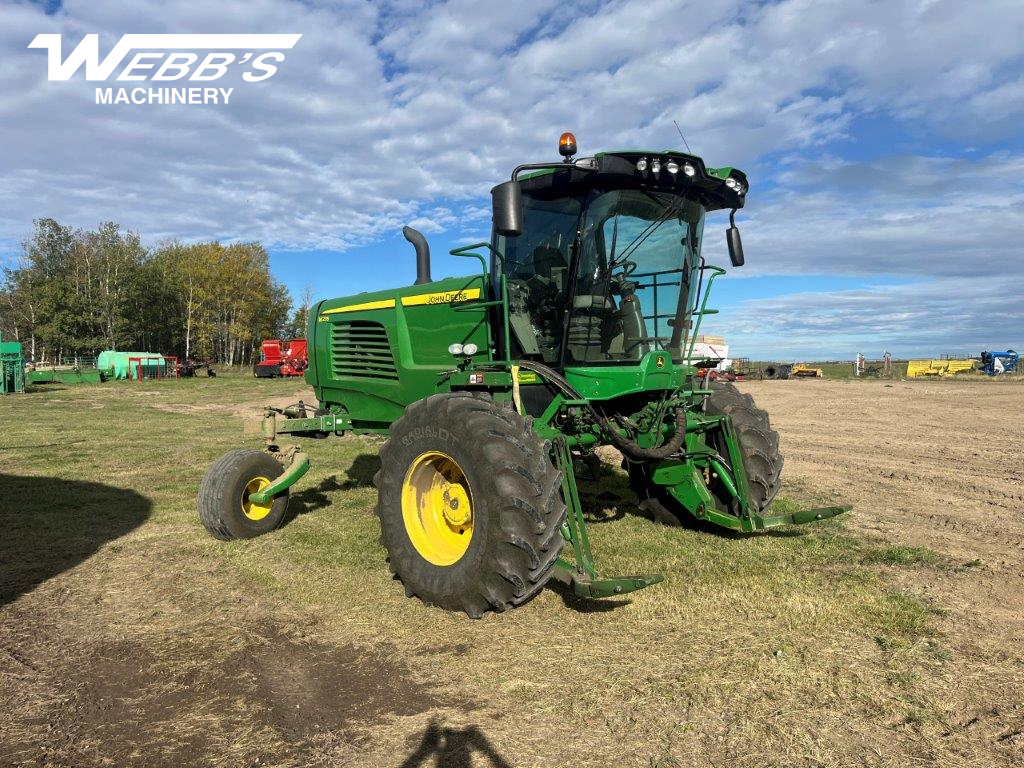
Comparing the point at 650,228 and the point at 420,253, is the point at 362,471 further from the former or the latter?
the point at 650,228

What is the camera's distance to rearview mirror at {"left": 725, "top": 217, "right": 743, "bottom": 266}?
5.89 m

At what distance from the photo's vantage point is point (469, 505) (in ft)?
15.9

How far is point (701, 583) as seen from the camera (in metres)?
4.85

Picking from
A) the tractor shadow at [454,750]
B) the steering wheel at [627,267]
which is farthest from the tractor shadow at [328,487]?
the tractor shadow at [454,750]

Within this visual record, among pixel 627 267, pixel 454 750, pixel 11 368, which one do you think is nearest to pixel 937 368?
pixel 627 267

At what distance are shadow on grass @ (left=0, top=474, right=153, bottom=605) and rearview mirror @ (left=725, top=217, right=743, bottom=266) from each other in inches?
240

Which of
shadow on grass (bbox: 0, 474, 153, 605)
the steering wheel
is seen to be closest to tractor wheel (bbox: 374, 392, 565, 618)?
the steering wheel

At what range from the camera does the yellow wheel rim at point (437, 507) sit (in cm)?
487

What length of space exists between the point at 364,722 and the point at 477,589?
116 cm

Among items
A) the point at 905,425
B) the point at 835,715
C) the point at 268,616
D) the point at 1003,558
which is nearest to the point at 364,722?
the point at 268,616

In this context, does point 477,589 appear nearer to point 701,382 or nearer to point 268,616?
point 268,616

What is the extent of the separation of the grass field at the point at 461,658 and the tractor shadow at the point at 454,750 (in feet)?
0.03

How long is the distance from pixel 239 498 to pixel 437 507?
7.58ft

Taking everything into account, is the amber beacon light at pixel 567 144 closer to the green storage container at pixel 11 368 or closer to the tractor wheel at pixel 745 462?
the tractor wheel at pixel 745 462
